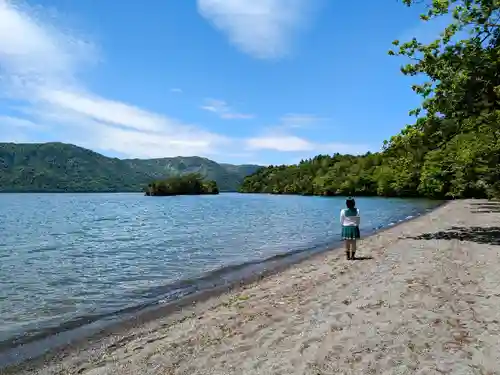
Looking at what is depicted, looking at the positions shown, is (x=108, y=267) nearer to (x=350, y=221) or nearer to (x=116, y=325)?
(x=116, y=325)

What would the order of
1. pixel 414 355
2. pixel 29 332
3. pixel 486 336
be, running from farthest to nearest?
pixel 29 332
pixel 486 336
pixel 414 355

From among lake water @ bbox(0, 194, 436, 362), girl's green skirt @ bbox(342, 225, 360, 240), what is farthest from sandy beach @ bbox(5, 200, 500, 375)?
girl's green skirt @ bbox(342, 225, 360, 240)

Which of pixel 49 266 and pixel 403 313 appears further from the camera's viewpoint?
pixel 49 266

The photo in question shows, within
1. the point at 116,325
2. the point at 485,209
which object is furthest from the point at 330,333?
the point at 485,209

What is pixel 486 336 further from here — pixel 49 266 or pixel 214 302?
pixel 49 266

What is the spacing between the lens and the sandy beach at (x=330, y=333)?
7.14 metres

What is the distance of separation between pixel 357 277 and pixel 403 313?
5.19m

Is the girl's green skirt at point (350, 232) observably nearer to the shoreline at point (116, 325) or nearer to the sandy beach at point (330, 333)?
the shoreline at point (116, 325)

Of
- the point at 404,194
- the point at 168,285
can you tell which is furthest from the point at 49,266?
the point at 404,194

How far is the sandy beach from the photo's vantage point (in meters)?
7.14

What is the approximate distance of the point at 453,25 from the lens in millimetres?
21109

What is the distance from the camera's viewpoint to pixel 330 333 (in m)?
8.56

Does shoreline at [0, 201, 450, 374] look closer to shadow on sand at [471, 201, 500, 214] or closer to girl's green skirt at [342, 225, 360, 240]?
girl's green skirt at [342, 225, 360, 240]

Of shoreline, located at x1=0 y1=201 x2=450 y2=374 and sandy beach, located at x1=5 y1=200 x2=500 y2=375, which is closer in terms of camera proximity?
sandy beach, located at x1=5 y1=200 x2=500 y2=375
